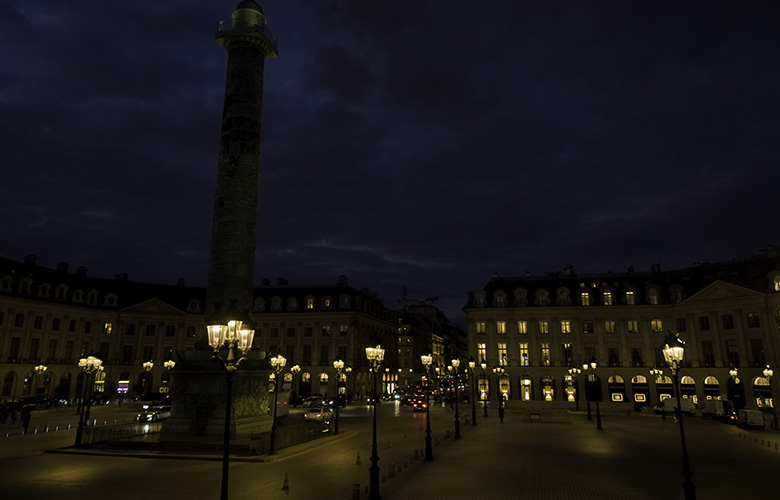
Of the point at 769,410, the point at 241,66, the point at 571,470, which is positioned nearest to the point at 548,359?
the point at 769,410

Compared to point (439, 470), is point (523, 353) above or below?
above

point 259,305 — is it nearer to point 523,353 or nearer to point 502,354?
point 502,354

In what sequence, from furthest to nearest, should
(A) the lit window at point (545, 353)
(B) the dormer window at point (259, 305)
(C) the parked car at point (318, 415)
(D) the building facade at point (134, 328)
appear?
1. (B) the dormer window at point (259, 305)
2. (A) the lit window at point (545, 353)
3. (D) the building facade at point (134, 328)
4. (C) the parked car at point (318, 415)

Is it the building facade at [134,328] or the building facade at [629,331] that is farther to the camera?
the building facade at [134,328]

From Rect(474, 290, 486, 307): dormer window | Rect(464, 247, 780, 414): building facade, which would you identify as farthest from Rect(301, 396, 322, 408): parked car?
Rect(474, 290, 486, 307): dormer window

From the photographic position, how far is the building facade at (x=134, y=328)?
228 ft

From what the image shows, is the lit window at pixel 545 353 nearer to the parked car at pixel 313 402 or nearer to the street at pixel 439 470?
the parked car at pixel 313 402

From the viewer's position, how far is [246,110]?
1396 inches

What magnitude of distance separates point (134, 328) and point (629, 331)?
77942 mm

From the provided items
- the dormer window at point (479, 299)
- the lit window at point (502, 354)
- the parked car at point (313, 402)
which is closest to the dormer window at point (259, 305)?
the parked car at point (313, 402)

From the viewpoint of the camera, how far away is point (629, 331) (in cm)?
7181

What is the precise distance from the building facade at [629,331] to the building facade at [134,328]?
23956mm

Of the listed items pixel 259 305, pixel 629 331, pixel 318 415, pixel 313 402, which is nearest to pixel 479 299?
pixel 629 331

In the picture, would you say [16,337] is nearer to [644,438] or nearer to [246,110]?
[246,110]
